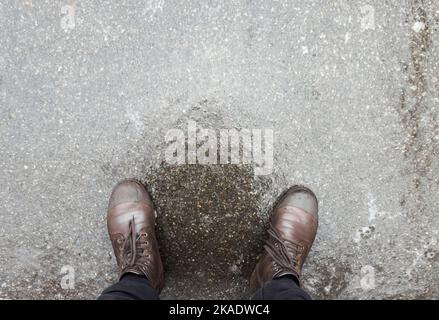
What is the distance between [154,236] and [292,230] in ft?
2.63

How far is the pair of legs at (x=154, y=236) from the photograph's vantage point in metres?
2.15

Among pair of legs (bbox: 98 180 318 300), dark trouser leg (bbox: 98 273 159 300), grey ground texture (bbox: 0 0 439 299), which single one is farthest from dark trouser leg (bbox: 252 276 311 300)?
dark trouser leg (bbox: 98 273 159 300)

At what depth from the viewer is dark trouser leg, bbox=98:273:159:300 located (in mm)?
1907

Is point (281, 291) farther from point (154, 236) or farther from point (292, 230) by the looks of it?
point (154, 236)

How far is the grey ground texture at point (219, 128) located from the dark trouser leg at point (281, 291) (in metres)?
0.24

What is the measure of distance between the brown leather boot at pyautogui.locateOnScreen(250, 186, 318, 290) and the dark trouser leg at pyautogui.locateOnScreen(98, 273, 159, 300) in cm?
61

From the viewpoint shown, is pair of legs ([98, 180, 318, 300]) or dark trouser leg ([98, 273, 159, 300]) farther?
pair of legs ([98, 180, 318, 300])

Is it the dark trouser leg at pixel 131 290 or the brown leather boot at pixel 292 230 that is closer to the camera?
the dark trouser leg at pixel 131 290

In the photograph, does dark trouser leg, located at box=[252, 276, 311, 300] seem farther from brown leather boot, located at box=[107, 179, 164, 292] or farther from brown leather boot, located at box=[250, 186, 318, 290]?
brown leather boot, located at box=[107, 179, 164, 292]

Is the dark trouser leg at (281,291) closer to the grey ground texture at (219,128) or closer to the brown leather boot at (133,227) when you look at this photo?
the grey ground texture at (219,128)

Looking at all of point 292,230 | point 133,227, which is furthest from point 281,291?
point 133,227

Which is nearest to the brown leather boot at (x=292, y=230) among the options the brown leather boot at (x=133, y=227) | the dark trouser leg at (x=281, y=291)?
the dark trouser leg at (x=281, y=291)
